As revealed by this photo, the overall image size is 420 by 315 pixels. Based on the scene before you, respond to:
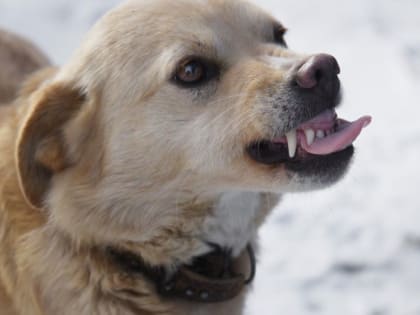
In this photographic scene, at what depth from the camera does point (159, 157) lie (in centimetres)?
285

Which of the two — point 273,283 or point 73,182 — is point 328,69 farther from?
point 273,283

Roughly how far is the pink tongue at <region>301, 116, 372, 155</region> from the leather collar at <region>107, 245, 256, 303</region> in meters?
0.54

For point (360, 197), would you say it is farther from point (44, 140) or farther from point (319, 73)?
point (44, 140)

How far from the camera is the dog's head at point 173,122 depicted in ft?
9.00

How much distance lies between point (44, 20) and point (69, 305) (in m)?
3.70

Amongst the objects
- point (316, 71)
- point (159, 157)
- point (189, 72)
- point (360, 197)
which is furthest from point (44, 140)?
point (360, 197)

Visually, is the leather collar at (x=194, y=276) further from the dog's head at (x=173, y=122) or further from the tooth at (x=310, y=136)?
the tooth at (x=310, y=136)

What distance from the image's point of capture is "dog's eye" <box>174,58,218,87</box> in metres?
2.79

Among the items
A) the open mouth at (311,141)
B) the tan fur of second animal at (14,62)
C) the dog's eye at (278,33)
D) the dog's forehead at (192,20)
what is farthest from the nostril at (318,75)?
the tan fur of second animal at (14,62)

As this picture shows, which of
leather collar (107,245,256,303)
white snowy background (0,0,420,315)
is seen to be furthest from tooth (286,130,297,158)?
white snowy background (0,0,420,315)

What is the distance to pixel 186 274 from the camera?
296cm

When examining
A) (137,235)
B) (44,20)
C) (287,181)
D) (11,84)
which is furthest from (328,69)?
(44,20)

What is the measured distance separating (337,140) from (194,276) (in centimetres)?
68

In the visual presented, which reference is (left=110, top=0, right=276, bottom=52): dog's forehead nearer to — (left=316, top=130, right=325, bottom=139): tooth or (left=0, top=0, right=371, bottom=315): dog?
(left=0, top=0, right=371, bottom=315): dog
